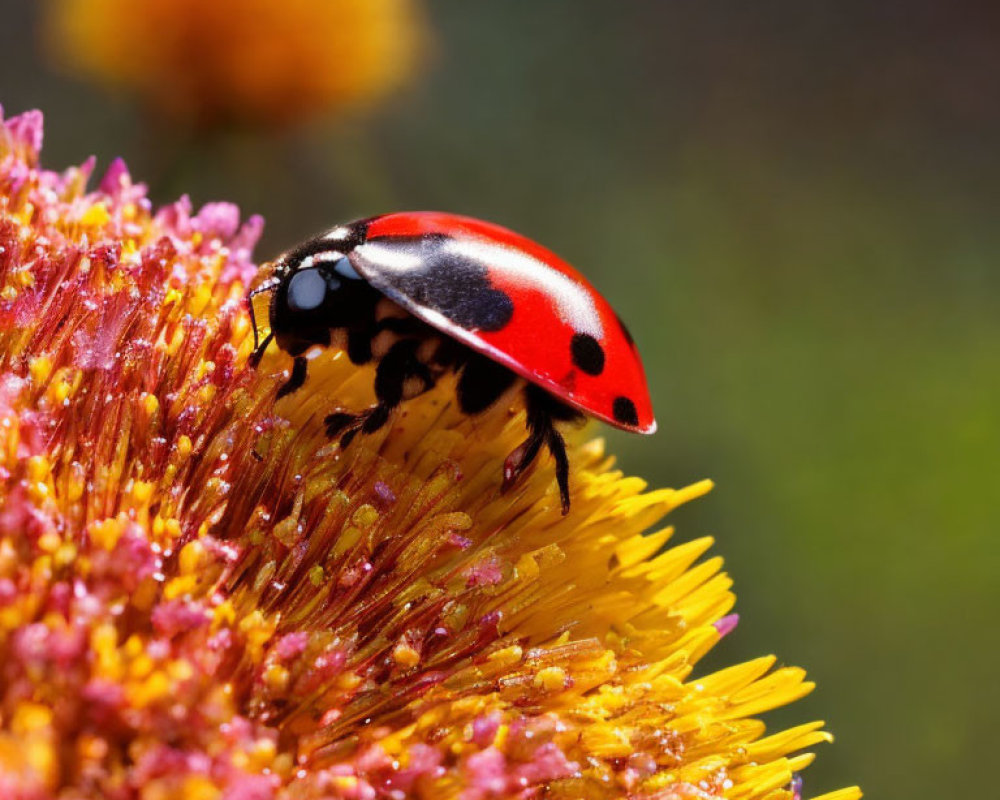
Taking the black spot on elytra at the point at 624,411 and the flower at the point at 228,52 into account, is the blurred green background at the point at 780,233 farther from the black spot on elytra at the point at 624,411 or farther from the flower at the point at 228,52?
the black spot on elytra at the point at 624,411

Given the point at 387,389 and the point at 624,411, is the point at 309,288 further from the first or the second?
the point at 624,411

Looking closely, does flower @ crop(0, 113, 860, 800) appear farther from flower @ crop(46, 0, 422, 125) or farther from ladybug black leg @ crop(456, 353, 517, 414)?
flower @ crop(46, 0, 422, 125)

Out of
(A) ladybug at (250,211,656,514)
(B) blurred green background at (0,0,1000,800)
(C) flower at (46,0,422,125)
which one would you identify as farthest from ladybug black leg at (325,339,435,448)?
(C) flower at (46,0,422,125)

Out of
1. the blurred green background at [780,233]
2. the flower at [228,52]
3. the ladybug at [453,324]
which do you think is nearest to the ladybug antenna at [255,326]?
the ladybug at [453,324]

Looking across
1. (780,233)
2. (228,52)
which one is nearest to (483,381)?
(228,52)

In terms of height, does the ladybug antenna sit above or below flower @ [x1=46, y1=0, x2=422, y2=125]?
below
